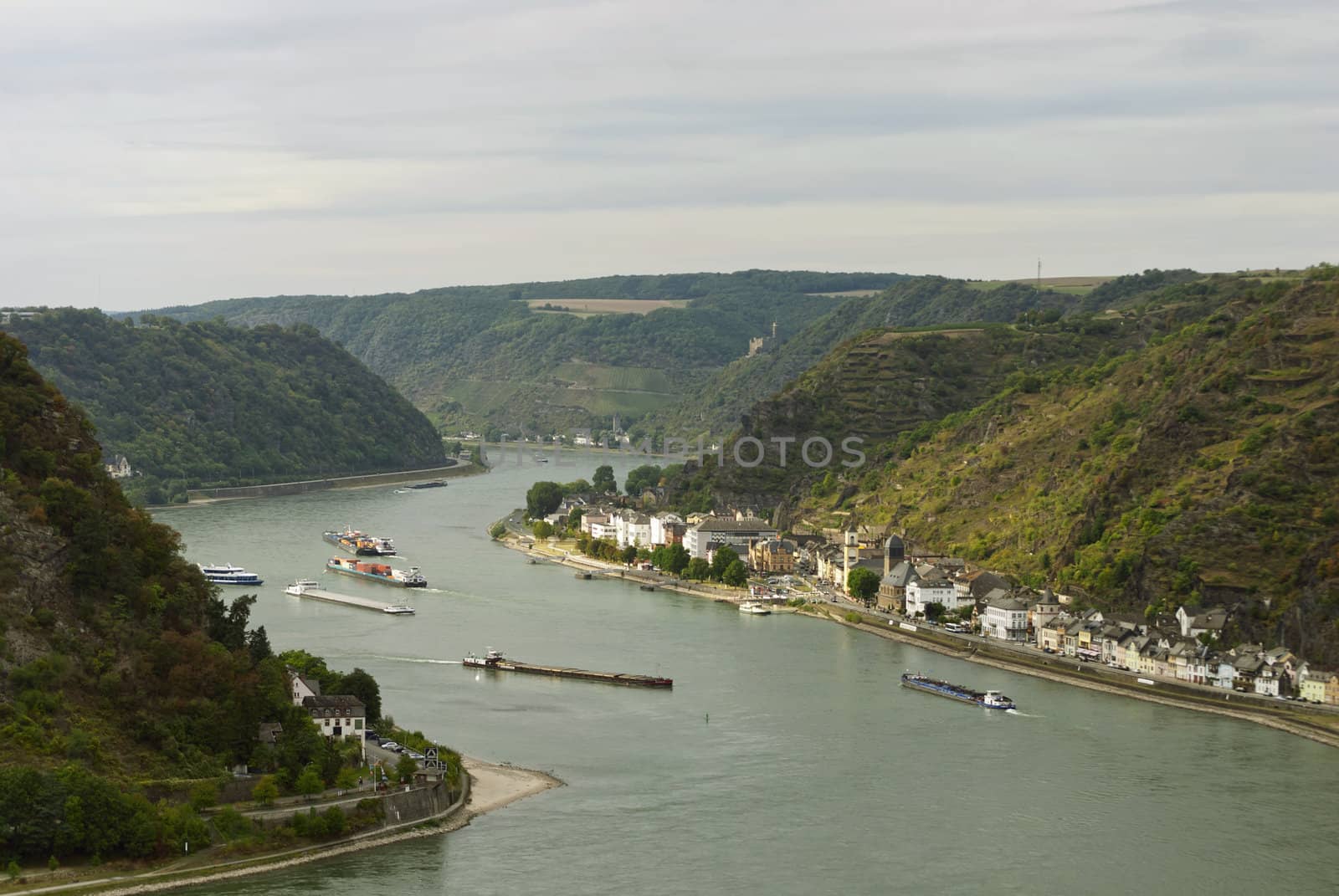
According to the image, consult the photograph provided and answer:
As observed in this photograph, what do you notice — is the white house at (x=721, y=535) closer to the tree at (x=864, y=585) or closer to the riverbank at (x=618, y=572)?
the riverbank at (x=618, y=572)

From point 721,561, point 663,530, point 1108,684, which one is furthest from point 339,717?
point 663,530

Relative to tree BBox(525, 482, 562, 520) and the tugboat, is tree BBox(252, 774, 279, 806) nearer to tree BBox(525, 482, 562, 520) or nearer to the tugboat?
the tugboat

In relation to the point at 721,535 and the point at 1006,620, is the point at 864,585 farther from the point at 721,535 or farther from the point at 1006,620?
the point at 721,535

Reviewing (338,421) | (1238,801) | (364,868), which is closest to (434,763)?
(364,868)

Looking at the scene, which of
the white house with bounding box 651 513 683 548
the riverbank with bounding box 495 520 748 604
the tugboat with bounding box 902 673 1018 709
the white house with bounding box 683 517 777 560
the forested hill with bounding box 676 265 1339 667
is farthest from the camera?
the white house with bounding box 651 513 683 548

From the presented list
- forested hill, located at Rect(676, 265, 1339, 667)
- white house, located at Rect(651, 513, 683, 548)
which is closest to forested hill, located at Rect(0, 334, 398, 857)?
forested hill, located at Rect(676, 265, 1339, 667)

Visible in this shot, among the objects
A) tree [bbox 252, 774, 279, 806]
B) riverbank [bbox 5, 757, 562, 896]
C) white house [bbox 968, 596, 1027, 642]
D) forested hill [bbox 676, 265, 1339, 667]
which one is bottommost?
riverbank [bbox 5, 757, 562, 896]

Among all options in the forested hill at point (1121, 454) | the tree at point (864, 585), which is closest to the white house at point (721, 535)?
the forested hill at point (1121, 454)
